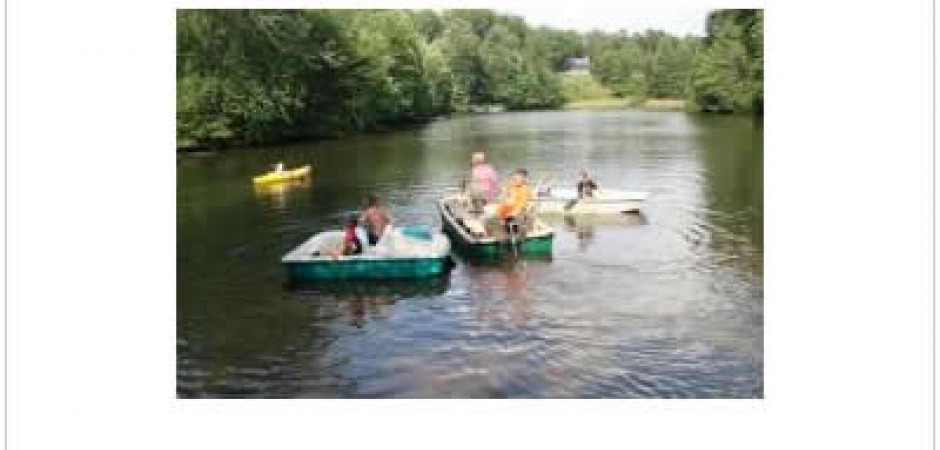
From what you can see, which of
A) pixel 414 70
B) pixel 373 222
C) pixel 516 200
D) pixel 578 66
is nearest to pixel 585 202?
pixel 578 66

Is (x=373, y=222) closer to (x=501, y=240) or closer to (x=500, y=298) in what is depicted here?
(x=501, y=240)

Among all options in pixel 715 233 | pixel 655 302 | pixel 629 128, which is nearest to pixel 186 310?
pixel 655 302

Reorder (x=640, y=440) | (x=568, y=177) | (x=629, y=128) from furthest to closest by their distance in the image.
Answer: (x=629, y=128)
(x=568, y=177)
(x=640, y=440)

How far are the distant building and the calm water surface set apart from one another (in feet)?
5.01

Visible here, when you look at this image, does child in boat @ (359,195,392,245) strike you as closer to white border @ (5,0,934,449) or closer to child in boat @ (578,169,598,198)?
white border @ (5,0,934,449)

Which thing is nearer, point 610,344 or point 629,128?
point 610,344

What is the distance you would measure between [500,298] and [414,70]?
8.22m

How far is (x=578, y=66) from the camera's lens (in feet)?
46.8

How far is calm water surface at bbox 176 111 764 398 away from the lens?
918 cm

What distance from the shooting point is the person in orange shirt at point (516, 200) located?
13.0 meters
